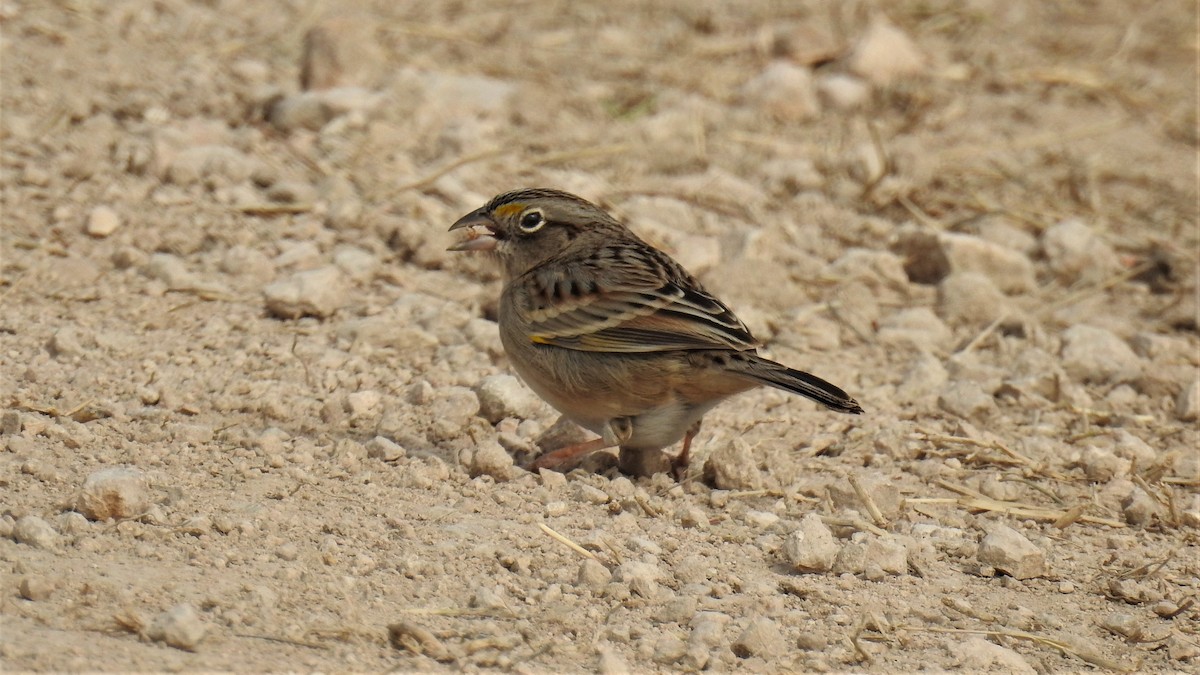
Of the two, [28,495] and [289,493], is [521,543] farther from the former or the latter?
[28,495]

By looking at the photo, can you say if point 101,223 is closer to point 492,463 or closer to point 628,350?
point 492,463

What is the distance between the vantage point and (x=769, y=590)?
4.64 metres

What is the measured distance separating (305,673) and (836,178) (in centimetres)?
573

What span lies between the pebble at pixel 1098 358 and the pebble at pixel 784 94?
3.01 meters

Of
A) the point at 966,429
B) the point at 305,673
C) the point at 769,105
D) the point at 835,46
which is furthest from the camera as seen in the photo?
the point at 835,46

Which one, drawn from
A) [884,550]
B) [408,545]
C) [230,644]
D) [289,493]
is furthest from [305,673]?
[884,550]

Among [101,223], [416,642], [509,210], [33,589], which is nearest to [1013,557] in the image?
[416,642]

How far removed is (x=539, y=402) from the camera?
20.4 feet

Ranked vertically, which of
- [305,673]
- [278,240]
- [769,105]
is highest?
[769,105]

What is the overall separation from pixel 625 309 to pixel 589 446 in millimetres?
540

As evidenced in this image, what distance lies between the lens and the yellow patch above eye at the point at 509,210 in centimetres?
607

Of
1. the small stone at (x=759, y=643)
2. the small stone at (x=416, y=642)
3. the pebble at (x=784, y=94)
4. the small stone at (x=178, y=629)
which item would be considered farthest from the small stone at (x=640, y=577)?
the pebble at (x=784, y=94)

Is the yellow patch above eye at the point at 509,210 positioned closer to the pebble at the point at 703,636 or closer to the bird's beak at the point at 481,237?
the bird's beak at the point at 481,237

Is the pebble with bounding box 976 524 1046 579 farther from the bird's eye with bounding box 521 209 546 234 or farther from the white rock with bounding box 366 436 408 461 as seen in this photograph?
the bird's eye with bounding box 521 209 546 234
